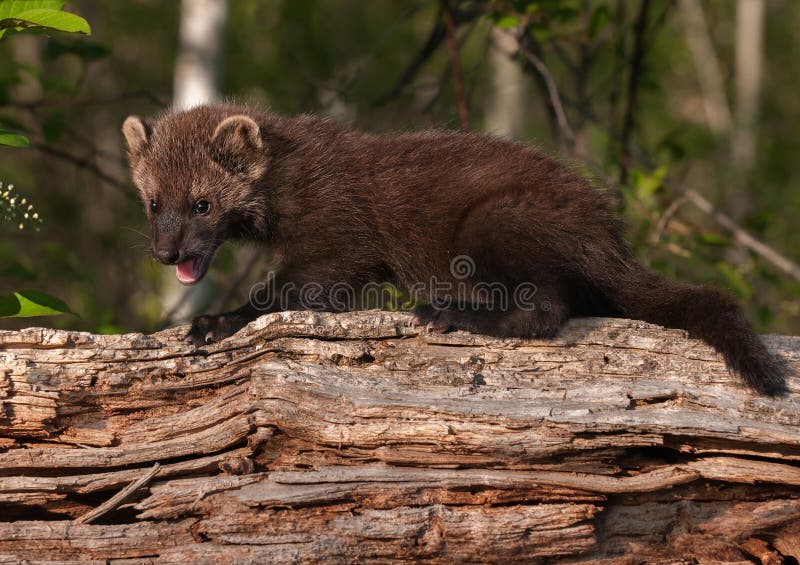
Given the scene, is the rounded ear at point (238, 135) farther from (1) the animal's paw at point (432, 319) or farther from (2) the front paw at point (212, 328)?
(1) the animal's paw at point (432, 319)

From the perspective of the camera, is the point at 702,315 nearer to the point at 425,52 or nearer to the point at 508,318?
the point at 508,318

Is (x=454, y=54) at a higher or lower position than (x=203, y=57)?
lower

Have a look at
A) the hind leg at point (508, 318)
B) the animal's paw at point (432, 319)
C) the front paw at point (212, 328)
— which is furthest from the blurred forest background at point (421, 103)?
the animal's paw at point (432, 319)

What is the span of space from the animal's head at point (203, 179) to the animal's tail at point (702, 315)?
250cm

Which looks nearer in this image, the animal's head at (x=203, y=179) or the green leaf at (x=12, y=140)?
the green leaf at (x=12, y=140)

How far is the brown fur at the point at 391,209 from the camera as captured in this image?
519 centimetres

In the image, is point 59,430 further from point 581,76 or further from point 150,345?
point 581,76

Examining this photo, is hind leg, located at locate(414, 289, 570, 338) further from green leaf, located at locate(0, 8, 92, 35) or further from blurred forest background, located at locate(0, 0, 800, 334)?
green leaf, located at locate(0, 8, 92, 35)

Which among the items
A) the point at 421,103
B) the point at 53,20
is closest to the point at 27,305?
the point at 53,20

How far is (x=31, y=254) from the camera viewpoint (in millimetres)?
13375

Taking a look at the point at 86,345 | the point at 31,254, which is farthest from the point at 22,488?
the point at 31,254

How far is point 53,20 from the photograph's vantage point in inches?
168

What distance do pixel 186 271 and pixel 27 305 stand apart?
1.32 meters

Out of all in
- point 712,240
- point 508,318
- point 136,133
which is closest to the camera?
point 508,318
